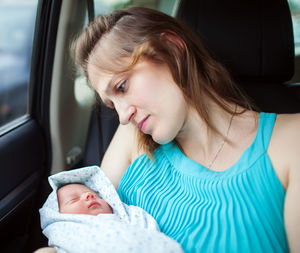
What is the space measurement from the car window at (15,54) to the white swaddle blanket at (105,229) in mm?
600

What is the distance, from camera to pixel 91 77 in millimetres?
1126

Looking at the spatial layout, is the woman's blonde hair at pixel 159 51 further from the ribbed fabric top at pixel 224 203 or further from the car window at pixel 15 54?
the car window at pixel 15 54

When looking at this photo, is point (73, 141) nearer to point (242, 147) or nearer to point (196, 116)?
point (196, 116)

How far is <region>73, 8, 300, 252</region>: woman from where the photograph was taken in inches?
38.4

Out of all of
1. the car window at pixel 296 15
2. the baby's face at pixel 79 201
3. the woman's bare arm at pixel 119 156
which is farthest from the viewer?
the car window at pixel 296 15

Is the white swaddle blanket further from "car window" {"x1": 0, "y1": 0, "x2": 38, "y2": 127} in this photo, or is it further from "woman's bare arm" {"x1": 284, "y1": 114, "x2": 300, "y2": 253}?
"car window" {"x1": 0, "y1": 0, "x2": 38, "y2": 127}

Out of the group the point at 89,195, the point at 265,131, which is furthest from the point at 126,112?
the point at 265,131

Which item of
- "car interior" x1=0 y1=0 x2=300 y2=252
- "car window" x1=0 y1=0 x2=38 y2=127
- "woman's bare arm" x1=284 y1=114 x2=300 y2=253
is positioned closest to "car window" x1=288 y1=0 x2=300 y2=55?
"car interior" x1=0 y1=0 x2=300 y2=252

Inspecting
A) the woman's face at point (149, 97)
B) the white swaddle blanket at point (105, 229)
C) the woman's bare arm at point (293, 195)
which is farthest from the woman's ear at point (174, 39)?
the white swaddle blanket at point (105, 229)

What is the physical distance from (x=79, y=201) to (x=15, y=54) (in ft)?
3.28

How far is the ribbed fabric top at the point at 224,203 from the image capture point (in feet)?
3.19

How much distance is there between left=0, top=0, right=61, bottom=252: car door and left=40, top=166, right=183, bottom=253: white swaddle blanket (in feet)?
0.97

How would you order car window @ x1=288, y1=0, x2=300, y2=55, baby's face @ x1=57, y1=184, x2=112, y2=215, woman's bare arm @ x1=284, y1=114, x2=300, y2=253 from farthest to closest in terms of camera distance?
car window @ x1=288, y1=0, x2=300, y2=55 < baby's face @ x1=57, y1=184, x2=112, y2=215 < woman's bare arm @ x1=284, y1=114, x2=300, y2=253

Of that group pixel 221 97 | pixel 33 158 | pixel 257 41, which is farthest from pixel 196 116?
pixel 33 158
